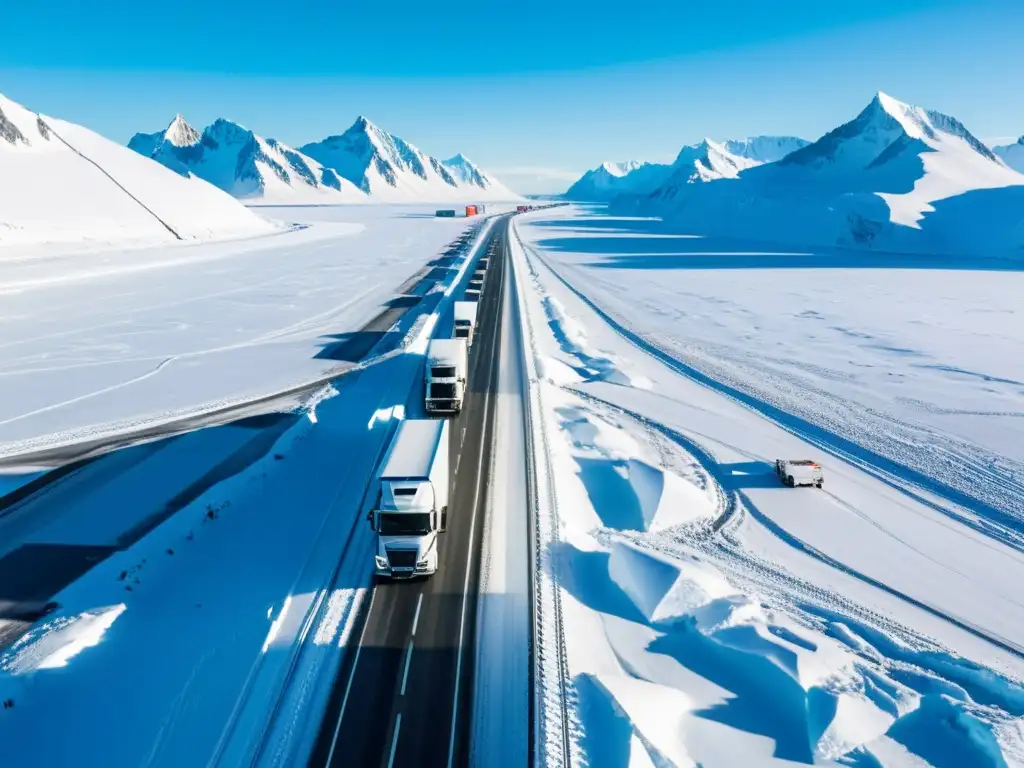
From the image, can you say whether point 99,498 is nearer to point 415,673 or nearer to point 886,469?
point 415,673

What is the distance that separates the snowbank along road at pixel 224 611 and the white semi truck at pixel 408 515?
3.00 feet

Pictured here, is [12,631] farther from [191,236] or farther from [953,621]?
[191,236]

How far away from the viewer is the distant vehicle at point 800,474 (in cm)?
2675

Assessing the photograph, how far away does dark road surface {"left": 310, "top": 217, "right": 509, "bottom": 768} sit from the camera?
14.2 metres

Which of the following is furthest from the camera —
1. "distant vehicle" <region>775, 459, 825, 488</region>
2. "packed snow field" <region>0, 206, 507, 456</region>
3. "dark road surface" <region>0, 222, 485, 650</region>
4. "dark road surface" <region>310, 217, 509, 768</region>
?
"packed snow field" <region>0, 206, 507, 456</region>

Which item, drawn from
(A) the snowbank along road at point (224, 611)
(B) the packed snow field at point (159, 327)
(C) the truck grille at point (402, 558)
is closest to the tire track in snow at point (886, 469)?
(A) the snowbank along road at point (224, 611)

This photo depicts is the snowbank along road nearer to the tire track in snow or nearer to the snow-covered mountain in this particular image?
the tire track in snow

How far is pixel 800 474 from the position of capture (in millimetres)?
26812

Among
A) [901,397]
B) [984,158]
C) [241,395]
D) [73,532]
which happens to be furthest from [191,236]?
[984,158]

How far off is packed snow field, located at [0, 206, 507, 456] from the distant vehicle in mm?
30036

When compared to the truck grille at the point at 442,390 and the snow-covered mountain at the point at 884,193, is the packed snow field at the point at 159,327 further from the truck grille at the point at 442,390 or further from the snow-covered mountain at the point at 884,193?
the snow-covered mountain at the point at 884,193

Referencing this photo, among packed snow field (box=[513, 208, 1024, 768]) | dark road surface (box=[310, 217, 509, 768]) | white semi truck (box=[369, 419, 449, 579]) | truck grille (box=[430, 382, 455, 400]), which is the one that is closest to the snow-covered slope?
truck grille (box=[430, 382, 455, 400])

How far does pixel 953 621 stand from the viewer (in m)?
18.6

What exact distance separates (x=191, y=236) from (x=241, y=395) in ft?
351
